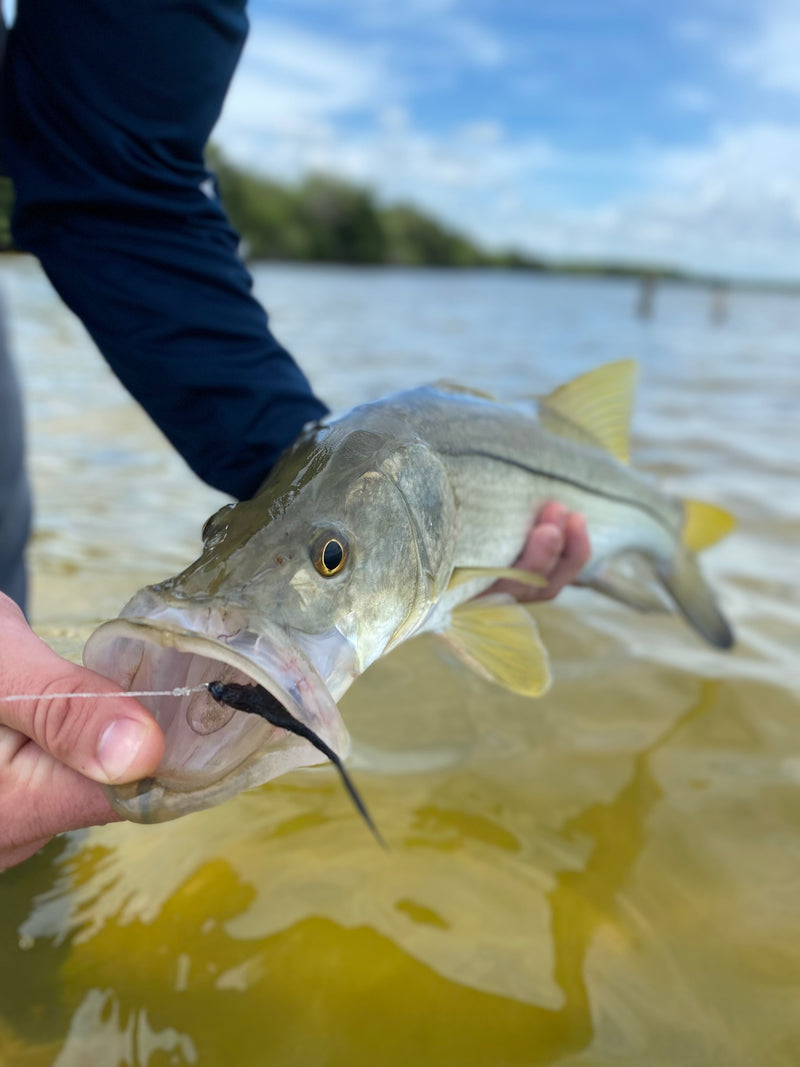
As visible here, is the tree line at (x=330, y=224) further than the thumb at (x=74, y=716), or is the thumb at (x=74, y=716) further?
the tree line at (x=330, y=224)

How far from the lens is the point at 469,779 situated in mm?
2342

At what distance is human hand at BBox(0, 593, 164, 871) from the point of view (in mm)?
1110

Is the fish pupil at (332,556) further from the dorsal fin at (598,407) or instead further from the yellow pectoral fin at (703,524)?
the yellow pectoral fin at (703,524)

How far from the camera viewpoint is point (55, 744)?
117cm

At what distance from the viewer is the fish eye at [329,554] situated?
1.44 meters

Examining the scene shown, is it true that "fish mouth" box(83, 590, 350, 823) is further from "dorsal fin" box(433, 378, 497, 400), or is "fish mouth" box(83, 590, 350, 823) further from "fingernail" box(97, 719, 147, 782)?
"dorsal fin" box(433, 378, 497, 400)

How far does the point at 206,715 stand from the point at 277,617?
173 mm

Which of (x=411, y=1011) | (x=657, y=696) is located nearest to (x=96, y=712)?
(x=411, y=1011)

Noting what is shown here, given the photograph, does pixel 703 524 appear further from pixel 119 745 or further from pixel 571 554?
pixel 119 745

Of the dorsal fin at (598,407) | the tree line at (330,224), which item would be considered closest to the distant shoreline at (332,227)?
the tree line at (330,224)

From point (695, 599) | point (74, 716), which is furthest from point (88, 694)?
point (695, 599)

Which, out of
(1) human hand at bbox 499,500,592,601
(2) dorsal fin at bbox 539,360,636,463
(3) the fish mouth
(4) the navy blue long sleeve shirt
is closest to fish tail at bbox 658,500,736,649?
(2) dorsal fin at bbox 539,360,636,463

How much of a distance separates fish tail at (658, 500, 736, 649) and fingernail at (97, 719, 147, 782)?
2.40 m

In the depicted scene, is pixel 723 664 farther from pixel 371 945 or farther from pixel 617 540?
pixel 371 945
